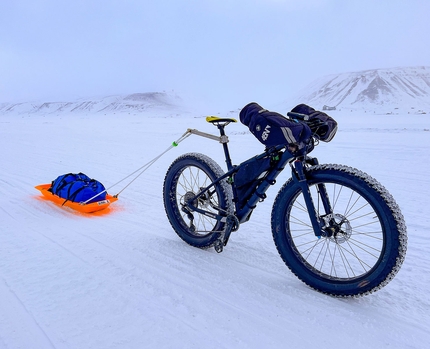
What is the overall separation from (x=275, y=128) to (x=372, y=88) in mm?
101163

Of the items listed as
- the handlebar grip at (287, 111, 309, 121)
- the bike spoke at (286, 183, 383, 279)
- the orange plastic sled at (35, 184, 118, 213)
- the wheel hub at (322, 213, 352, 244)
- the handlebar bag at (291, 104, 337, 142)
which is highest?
the handlebar grip at (287, 111, 309, 121)

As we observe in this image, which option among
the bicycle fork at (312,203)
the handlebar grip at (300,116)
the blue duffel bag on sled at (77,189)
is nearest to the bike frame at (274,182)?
the bicycle fork at (312,203)

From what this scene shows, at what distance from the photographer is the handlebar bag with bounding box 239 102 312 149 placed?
2.12 meters

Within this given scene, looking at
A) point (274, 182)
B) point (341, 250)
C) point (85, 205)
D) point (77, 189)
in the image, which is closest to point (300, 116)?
point (274, 182)

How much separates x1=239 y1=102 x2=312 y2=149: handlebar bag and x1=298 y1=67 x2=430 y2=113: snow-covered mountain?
248 feet

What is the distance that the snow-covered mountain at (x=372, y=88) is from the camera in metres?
78.6

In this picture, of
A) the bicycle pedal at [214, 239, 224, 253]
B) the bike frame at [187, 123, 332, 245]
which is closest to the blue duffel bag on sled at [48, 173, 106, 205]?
the bike frame at [187, 123, 332, 245]

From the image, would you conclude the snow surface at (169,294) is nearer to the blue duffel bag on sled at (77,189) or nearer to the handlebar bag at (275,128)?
the blue duffel bag on sled at (77,189)

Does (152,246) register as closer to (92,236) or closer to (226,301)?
(92,236)

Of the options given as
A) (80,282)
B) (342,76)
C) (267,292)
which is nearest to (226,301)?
(267,292)

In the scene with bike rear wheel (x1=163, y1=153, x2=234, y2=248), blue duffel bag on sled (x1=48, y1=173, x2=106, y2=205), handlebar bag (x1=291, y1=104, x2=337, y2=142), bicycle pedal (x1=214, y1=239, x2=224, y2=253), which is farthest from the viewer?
blue duffel bag on sled (x1=48, y1=173, x2=106, y2=205)

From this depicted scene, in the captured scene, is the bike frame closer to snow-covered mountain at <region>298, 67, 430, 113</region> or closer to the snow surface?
the snow surface

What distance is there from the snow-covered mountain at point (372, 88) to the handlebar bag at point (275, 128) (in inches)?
2979

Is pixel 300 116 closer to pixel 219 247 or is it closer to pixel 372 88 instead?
pixel 219 247
